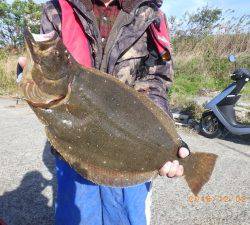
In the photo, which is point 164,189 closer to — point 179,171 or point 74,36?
point 179,171

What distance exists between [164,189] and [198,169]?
3.19m

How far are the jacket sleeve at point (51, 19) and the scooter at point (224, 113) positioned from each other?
545 centimetres

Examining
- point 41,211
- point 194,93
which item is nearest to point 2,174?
point 41,211

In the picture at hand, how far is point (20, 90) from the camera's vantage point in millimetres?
2145

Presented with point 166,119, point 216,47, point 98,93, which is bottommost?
point 216,47

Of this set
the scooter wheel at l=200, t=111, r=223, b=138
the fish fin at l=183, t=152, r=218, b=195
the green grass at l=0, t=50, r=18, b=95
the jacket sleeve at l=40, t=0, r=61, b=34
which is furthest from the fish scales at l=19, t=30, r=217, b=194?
the green grass at l=0, t=50, r=18, b=95

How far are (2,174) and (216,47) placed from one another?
9.78m

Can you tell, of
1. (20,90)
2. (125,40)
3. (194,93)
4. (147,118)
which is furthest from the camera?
(194,93)

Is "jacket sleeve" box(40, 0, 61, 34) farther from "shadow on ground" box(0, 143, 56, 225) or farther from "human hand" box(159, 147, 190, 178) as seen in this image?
"shadow on ground" box(0, 143, 56, 225)

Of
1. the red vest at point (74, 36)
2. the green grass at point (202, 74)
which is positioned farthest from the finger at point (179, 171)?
the green grass at point (202, 74)

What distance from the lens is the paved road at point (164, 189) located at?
16.1 feet

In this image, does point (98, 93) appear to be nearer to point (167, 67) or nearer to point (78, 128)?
point (78, 128)

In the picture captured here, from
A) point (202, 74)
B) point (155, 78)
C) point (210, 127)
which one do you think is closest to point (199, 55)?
point (202, 74)

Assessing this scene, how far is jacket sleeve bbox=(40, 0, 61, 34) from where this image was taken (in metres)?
2.79
